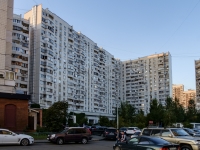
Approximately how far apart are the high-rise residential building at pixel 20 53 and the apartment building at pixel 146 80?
69953 mm

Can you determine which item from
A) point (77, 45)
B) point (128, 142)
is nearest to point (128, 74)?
point (77, 45)

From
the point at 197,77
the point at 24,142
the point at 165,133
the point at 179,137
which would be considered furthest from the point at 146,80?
the point at 179,137

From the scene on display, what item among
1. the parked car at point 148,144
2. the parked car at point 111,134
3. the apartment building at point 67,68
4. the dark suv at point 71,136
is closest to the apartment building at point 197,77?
the apartment building at point 67,68

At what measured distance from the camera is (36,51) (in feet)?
269

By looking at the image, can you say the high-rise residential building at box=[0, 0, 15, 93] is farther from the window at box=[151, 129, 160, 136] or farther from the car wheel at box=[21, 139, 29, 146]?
the window at box=[151, 129, 160, 136]

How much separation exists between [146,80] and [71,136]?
111 metres

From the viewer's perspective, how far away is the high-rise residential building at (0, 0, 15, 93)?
42.4 meters

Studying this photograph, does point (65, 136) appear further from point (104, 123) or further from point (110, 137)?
point (104, 123)

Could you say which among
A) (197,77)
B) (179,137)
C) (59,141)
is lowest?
(59,141)

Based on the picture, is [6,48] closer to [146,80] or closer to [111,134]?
[111,134]

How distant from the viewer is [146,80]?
13475cm

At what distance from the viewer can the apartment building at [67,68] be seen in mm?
80750

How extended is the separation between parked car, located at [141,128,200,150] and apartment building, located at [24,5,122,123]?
6251 cm

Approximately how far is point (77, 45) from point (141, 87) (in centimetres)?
4821
